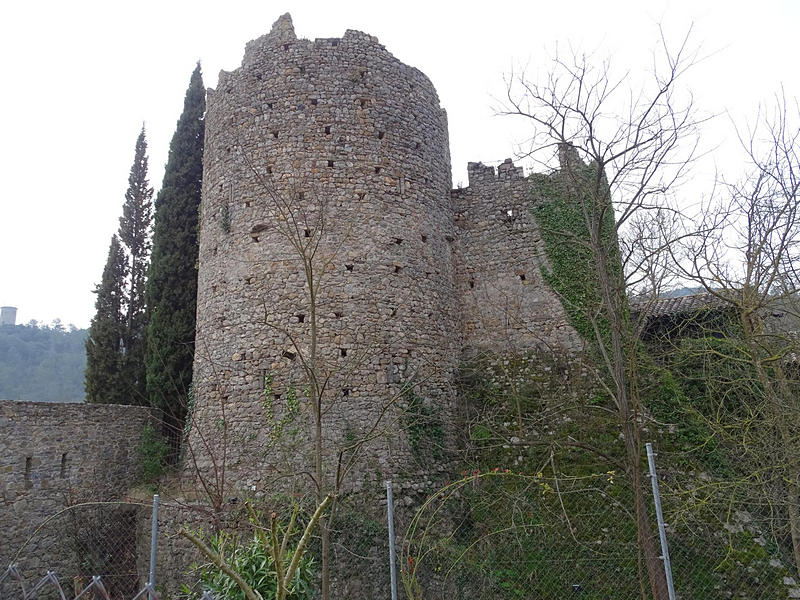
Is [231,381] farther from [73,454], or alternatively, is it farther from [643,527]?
[643,527]

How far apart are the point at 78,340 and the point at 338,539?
32654mm

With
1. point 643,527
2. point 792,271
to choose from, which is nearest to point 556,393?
point 792,271

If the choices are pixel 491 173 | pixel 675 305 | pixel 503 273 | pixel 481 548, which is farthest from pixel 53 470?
pixel 675 305

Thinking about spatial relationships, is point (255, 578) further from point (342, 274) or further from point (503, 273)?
point (503, 273)

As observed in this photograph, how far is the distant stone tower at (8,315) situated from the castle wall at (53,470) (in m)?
32.4

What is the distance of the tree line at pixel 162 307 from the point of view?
43.4ft

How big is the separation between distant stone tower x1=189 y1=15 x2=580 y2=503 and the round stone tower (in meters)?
0.03

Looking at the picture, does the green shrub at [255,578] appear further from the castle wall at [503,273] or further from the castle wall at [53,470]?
the castle wall at [503,273]

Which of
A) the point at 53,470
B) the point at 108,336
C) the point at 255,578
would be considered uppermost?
the point at 108,336

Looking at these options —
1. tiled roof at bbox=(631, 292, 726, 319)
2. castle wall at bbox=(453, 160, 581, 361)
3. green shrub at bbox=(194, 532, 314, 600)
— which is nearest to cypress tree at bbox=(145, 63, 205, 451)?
green shrub at bbox=(194, 532, 314, 600)

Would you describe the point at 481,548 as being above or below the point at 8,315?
below

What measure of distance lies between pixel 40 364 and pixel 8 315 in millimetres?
9879

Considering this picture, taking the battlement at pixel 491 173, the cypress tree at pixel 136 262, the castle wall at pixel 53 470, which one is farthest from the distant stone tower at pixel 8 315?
the battlement at pixel 491 173

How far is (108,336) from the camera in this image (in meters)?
15.1
